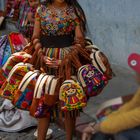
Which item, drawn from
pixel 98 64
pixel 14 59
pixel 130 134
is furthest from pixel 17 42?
pixel 130 134

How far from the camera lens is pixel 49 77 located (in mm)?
3676

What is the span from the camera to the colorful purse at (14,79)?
383 cm

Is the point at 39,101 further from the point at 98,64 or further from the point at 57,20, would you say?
the point at 57,20

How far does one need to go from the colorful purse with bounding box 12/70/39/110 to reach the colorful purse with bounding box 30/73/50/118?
0.09 metres

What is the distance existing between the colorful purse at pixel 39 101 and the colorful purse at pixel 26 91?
0.29 feet

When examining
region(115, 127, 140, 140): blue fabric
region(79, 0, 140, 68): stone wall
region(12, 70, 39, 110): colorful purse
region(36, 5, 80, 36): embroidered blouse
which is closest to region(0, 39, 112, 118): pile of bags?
region(12, 70, 39, 110): colorful purse

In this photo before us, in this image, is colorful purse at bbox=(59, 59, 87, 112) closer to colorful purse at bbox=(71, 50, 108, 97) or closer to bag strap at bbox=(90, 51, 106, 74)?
colorful purse at bbox=(71, 50, 108, 97)

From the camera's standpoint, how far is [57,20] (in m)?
3.76

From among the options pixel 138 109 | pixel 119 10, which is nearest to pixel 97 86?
pixel 138 109

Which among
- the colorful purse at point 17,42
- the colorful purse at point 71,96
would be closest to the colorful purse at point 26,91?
the colorful purse at point 71,96

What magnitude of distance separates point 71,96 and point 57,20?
2.40ft

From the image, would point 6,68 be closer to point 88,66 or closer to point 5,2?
point 88,66

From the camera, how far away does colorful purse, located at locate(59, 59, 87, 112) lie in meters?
3.50

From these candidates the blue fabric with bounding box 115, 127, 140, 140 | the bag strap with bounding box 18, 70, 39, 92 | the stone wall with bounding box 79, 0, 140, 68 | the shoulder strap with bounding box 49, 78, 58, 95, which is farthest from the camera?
the stone wall with bounding box 79, 0, 140, 68
